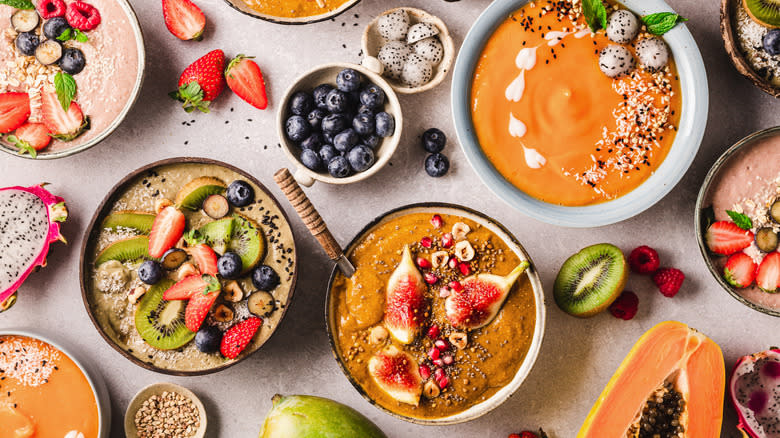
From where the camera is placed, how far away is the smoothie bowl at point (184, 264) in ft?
7.22

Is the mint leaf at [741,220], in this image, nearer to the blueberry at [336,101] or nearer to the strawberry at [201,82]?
the blueberry at [336,101]

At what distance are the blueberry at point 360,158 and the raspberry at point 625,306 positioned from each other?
112cm

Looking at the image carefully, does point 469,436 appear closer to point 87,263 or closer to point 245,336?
point 245,336

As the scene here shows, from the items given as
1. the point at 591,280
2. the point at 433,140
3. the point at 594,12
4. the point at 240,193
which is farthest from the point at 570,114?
the point at 240,193

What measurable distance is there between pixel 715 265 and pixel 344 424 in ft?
4.89

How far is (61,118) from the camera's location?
2.29m

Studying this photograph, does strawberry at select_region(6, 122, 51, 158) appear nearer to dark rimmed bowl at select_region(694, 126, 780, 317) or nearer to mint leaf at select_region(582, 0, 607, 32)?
mint leaf at select_region(582, 0, 607, 32)

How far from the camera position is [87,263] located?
2252mm

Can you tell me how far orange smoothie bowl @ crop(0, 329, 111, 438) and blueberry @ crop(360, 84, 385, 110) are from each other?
5.02ft

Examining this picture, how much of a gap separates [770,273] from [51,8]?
2.91 m

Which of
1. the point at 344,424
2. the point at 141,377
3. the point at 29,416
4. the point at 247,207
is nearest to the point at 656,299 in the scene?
the point at 344,424

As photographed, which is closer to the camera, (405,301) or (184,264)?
(405,301)

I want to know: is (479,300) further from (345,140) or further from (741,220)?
(741,220)

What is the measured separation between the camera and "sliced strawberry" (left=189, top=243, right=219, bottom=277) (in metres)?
2.20
